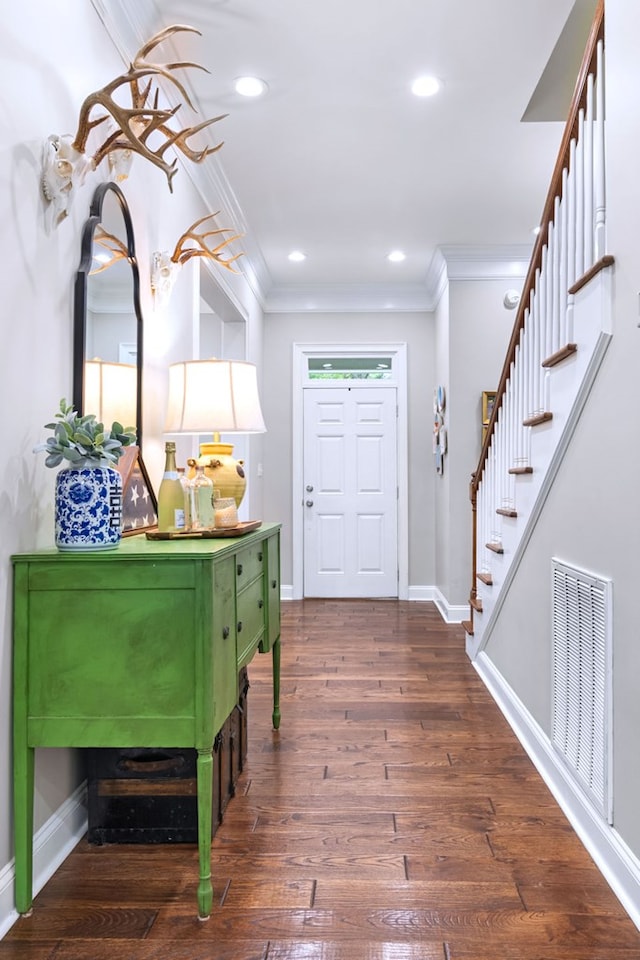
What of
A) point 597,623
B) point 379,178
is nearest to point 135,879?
point 597,623

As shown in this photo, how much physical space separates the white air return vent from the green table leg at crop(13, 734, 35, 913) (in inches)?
58.1

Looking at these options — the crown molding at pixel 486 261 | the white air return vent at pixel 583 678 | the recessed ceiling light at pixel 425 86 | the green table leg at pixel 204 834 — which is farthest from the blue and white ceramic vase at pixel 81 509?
the crown molding at pixel 486 261

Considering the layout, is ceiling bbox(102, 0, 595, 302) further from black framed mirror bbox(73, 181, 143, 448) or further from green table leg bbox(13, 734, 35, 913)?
green table leg bbox(13, 734, 35, 913)

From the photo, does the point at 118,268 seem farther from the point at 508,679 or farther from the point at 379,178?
the point at 508,679

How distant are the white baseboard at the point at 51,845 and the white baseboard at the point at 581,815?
1466 mm

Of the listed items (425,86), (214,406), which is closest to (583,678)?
(214,406)

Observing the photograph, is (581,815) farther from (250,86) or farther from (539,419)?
(250,86)

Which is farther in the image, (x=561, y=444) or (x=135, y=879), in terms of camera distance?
(x=561, y=444)

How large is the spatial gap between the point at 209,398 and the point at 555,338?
129 cm

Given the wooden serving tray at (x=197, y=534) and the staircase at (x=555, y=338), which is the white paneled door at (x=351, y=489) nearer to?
the staircase at (x=555, y=338)

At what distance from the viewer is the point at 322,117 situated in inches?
122

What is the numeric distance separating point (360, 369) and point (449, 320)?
1.14 m

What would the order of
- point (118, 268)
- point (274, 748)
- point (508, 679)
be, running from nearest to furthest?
point (118, 268) → point (274, 748) → point (508, 679)

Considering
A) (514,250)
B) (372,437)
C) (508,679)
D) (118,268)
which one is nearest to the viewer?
(118,268)
